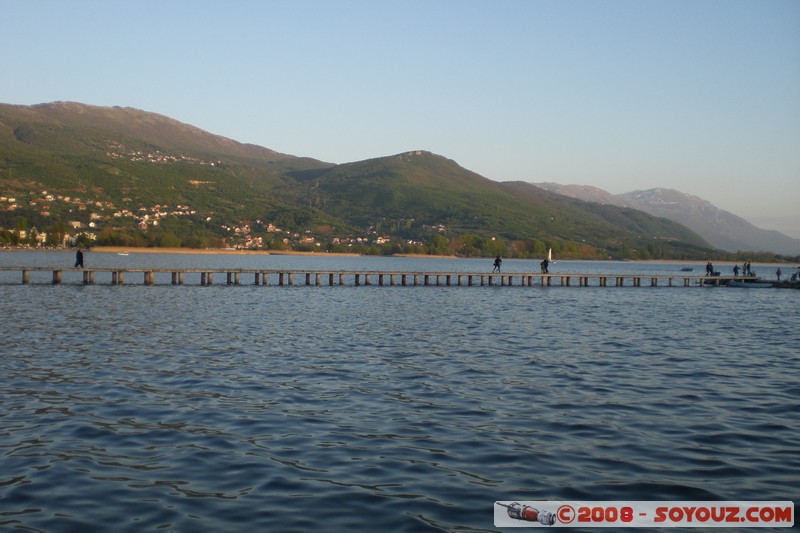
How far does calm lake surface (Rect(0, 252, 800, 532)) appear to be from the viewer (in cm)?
907

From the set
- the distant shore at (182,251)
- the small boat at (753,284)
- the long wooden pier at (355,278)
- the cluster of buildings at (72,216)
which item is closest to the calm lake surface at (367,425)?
the long wooden pier at (355,278)

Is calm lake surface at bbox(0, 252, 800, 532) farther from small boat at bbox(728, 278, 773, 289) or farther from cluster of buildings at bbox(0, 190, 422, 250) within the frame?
cluster of buildings at bbox(0, 190, 422, 250)

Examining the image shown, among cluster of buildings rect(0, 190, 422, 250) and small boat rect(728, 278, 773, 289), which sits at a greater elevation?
cluster of buildings rect(0, 190, 422, 250)

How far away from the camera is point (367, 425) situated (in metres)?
12.8

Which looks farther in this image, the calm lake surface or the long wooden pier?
the long wooden pier

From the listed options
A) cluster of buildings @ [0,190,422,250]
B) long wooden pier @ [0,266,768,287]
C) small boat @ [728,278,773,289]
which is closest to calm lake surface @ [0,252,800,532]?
long wooden pier @ [0,266,768,287]

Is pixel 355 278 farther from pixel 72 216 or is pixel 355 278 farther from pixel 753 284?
pixel 72 216

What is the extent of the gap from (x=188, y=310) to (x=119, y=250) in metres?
133

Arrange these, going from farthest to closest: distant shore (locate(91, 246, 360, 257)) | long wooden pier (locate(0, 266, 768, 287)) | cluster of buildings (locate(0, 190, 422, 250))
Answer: distant shore (locate(91, 246, 360, 257)) → cluster of buildings (locate(0, 190, 422, 250)) → long wooden pier (locate(0, 266, 768, 287))

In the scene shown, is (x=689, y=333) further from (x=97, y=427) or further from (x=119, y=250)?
(x=119, y=250)

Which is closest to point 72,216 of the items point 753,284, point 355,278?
point 355,278

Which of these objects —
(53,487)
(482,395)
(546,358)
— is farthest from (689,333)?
(53,487)

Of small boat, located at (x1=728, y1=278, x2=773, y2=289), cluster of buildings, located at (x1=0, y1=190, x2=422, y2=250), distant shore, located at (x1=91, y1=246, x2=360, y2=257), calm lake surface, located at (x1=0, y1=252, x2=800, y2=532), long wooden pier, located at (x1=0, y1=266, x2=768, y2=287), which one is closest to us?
calm lake surface, located at (x1=0, y1=252, x2=800, y2=532)

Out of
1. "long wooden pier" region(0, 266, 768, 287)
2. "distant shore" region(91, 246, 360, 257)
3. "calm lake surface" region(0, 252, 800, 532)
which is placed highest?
"distant shore" region(91, 246, 360, 257)
